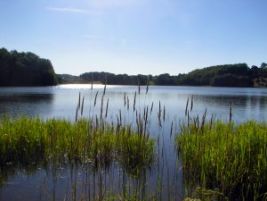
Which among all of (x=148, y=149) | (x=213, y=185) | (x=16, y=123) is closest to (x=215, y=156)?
(x=213, y=185)

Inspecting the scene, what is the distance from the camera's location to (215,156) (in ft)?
32.6

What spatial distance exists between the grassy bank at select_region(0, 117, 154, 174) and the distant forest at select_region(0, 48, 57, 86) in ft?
380

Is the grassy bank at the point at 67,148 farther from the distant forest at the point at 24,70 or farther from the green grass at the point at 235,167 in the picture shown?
the distant forest at the point at 24,70

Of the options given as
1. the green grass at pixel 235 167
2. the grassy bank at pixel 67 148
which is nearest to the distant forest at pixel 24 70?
the grassy bank at pixel 67 148

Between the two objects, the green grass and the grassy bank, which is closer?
the green grass

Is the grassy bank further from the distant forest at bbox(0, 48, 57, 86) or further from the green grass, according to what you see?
the distant forest at bbox(0, 48, 57, 86)

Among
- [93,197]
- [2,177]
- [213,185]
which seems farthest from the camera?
[2,177]

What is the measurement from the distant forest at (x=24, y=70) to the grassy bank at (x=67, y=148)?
11581cm

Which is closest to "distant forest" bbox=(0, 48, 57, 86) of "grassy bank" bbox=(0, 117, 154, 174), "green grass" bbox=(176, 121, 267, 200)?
"grassy bank" bbox=(0, 117, 154, 174)

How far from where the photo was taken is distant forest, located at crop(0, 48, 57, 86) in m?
123

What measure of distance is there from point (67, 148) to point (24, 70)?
12296 centimetres

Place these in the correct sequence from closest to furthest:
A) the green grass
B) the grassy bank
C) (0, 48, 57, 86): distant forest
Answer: the green grass → the grassy bank → (0, 48, 57, 86): distant forest

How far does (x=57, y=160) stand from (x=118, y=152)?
237 centimetres

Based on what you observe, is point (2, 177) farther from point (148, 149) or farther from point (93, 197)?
point (148, 149)
